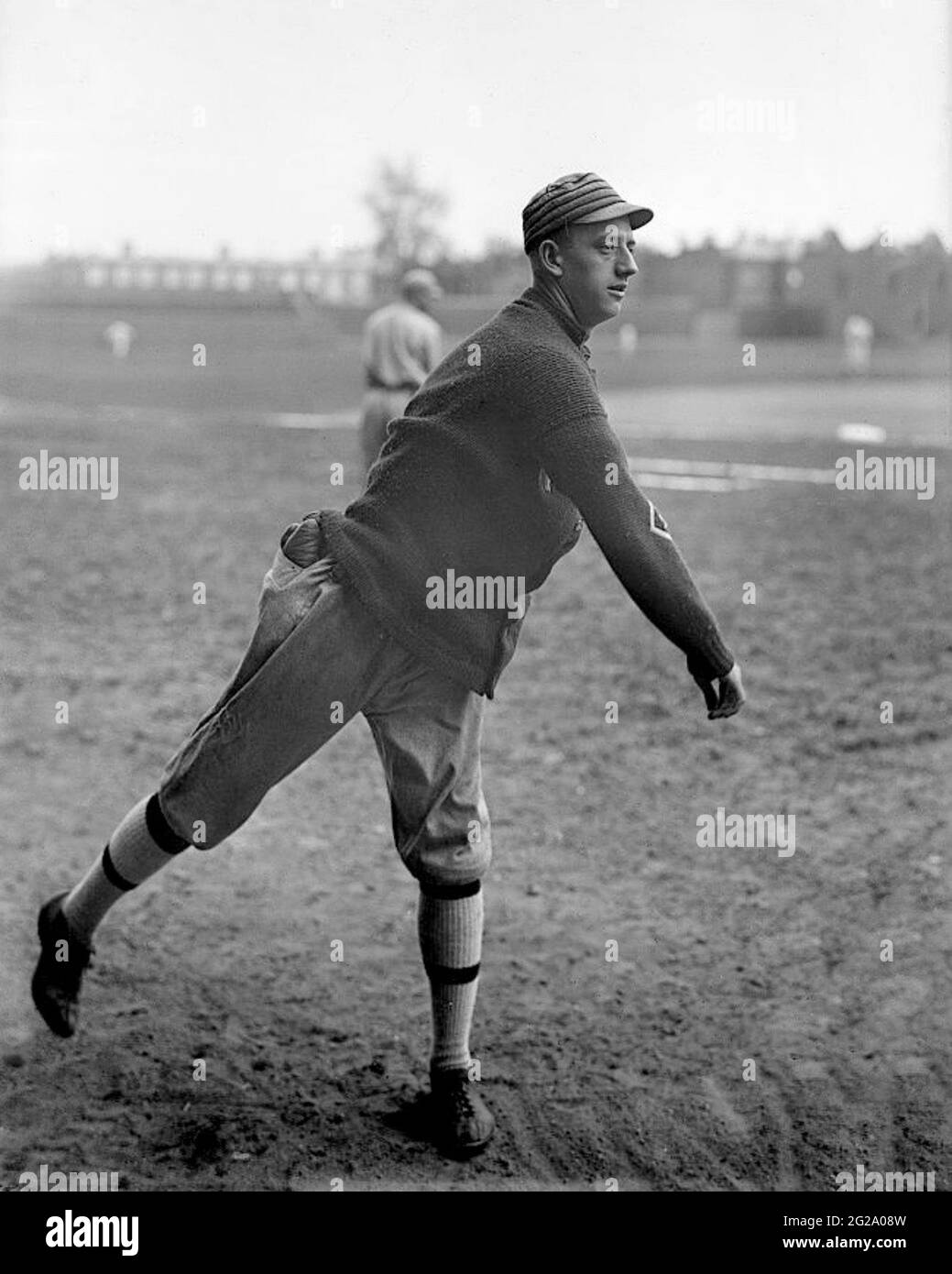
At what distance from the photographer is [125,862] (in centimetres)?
338

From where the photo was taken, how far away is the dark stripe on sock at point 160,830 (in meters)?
3.30

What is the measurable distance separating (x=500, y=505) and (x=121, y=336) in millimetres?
25439

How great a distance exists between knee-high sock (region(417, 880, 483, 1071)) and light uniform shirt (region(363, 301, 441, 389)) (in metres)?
5.82

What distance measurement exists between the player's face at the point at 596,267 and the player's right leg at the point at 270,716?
715 mm

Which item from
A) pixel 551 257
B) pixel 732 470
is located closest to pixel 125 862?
pixel 551 257

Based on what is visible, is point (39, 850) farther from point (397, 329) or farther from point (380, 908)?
point (397, 329)

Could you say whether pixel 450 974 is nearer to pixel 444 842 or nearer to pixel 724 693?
pixel 444 842

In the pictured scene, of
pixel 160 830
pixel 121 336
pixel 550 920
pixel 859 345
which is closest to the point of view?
pixel 160 830

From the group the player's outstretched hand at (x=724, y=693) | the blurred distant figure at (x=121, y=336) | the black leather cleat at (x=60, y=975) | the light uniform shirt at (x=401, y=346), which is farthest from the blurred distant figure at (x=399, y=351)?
the blurred distant figure at (x=121, y=336)

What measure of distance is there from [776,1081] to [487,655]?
1247 millimetres

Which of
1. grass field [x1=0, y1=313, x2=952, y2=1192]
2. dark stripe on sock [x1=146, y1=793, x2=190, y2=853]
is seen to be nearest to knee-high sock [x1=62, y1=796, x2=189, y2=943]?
dark stripe on sock [x1=146, y1=793, x2=190, y2=853]

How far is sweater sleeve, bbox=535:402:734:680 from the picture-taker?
2.84 meters

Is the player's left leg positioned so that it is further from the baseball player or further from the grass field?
the grass field

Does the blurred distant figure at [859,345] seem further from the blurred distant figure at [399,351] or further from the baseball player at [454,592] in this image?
the baseball player at [454,592]
